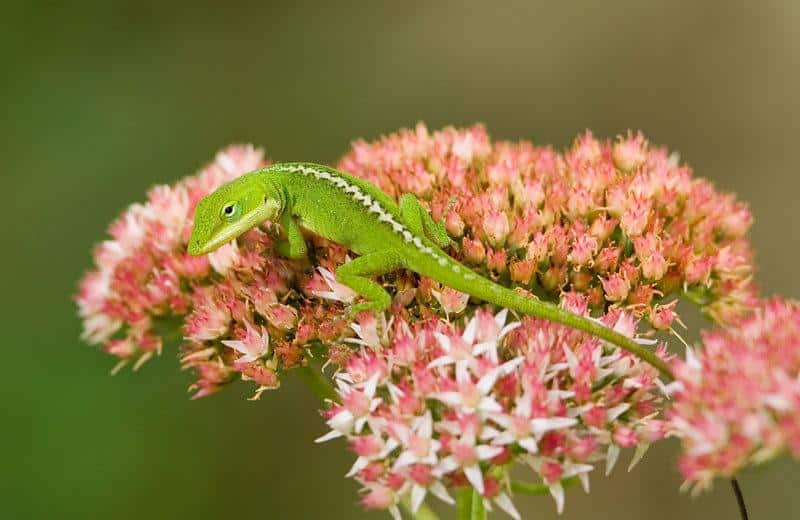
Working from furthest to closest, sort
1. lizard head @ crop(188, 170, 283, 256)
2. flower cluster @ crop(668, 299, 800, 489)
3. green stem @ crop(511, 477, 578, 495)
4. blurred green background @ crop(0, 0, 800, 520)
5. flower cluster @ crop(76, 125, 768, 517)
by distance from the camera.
→ blurred green background @ crop(0, 0, 800, 520), lizard head @ crop(188, 170, 283, 256), green stem @ crop(511, 477, 578, 495), flower cluster @ crop(76, 125, 768, 517), flower cluster @ crop(668, 299, 800, 489)

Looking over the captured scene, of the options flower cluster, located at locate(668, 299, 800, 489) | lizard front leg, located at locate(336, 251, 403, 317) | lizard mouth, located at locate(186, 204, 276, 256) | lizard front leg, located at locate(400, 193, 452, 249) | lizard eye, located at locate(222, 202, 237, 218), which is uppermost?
lizard eye, located at locate(222, 202, 237, 218)

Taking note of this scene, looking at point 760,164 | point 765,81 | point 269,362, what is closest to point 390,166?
point 269,362

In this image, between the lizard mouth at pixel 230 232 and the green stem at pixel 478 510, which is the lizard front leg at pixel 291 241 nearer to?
the lizard mouth at pixel 230 232

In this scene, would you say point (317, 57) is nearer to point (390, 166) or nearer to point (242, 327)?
point (390, 166)

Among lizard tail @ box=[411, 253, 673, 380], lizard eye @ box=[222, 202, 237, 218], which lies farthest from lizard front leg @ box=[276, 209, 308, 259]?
lizard tail @ box=[411, 253, 673, 380]

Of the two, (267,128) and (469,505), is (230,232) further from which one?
(267,128)

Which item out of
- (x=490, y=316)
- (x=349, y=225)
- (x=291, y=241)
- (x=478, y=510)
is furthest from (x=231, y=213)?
(x=478, y=510)

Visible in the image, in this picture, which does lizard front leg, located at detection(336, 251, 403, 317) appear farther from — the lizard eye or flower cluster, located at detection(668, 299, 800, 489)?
flower cluster, located at detection(668, 299, 800, 489)
